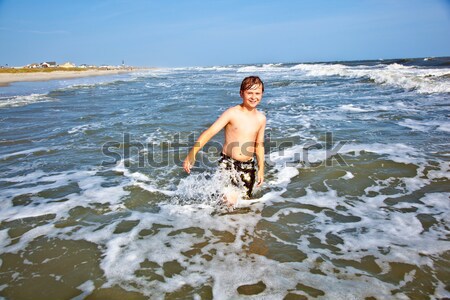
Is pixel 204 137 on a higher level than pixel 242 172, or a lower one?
higher

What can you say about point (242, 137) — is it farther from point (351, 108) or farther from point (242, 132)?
point (351, 108)

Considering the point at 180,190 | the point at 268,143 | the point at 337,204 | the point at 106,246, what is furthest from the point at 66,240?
the point at 268,143

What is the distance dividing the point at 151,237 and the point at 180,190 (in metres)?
1.22

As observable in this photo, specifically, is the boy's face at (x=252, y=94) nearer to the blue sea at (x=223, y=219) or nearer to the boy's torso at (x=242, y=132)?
the boy's torso at (x=242, y=132)

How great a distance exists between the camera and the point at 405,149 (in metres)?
5.50

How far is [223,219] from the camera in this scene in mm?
3449

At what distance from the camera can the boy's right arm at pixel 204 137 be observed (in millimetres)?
3553

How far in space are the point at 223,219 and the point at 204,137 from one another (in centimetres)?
96

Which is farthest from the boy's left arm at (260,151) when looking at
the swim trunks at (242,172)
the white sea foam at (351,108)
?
the white sea foam at (351,108)

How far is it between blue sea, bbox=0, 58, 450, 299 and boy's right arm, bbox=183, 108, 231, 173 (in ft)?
1.87

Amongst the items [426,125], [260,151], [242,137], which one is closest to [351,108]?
[426,125]

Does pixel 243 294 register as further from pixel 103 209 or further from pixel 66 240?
pixel 103 209

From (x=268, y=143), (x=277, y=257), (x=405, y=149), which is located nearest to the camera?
(x=277, y=257)

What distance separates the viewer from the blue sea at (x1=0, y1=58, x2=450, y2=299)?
7.86ft
